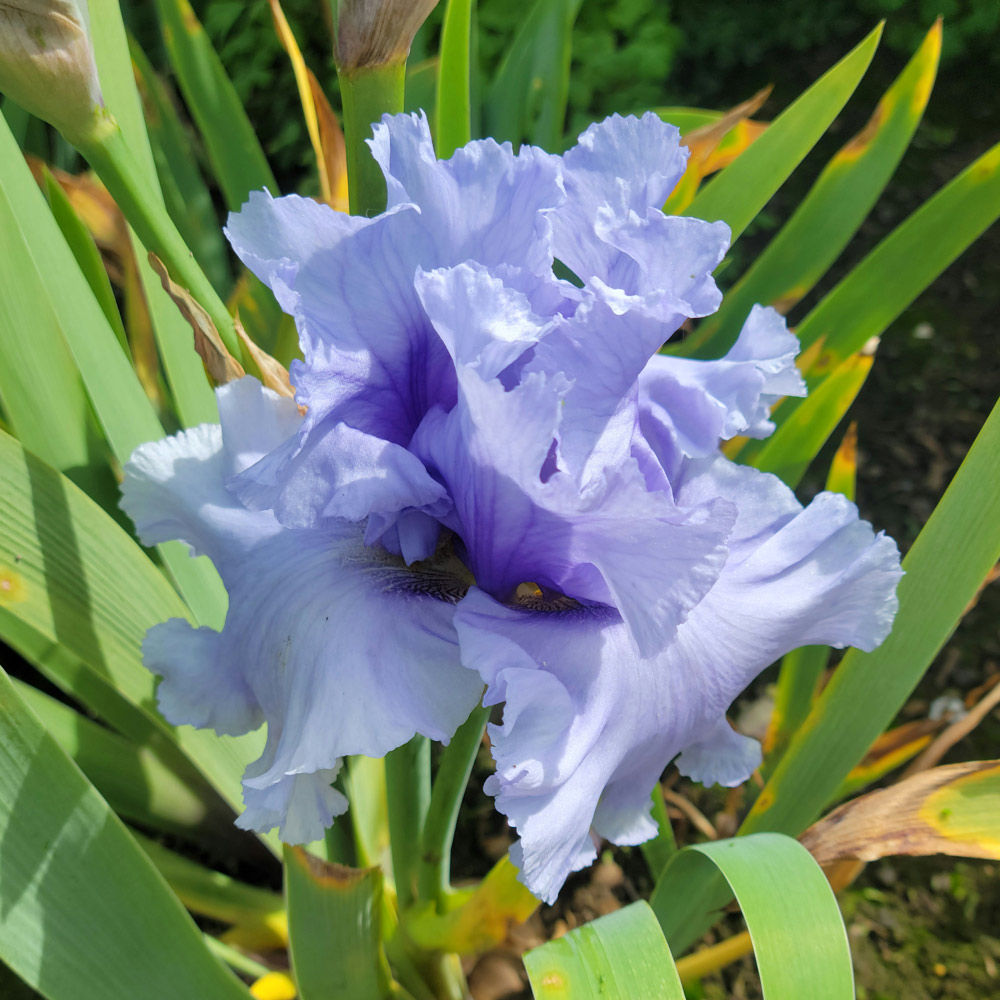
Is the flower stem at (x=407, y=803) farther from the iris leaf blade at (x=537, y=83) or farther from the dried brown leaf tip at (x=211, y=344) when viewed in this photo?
the iris leaf blade at (x=537, y=83)

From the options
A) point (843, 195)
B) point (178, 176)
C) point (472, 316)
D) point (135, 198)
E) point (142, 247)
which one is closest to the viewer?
point (472, 316)

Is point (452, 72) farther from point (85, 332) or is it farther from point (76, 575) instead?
point (76, 575)

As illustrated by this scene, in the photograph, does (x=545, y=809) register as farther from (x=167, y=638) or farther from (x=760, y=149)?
(x=760, y=149)

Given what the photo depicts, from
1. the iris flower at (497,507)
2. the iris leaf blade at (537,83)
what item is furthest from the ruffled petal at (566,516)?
the iris leaf blade at (537,83)

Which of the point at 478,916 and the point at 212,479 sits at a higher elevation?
the point at 212,479

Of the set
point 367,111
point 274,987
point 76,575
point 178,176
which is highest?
point 367,111

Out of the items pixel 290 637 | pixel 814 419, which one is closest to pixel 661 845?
pixel 814 419

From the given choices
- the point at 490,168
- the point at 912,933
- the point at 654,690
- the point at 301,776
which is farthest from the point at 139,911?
the point at 912,933

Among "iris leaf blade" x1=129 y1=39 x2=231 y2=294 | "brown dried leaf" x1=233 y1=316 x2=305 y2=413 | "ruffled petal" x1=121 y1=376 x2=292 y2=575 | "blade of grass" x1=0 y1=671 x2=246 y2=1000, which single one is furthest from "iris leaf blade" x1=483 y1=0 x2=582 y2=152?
"blade of grass" x1=0 y1=671 x2=246 y2=1000
